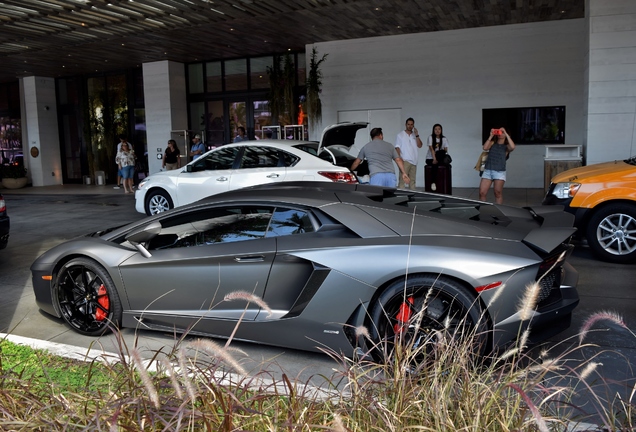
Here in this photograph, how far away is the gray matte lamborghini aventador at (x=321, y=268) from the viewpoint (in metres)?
3.78

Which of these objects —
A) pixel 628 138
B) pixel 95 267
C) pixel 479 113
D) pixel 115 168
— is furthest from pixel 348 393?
pixel 115 168

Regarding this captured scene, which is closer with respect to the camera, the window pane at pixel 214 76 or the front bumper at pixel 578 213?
the front bumper at pixel 578 213

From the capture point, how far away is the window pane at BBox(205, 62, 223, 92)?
22.5 m

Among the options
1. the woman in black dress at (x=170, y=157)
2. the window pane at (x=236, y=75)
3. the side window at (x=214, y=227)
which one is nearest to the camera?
the side window at (x=214, y=227)

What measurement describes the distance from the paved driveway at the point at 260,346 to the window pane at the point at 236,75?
10.8 m

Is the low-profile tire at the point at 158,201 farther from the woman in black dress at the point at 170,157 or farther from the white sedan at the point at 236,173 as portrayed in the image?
the woman in black dress at the point at 170,157

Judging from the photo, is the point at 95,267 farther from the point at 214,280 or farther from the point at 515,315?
the point at 515,315

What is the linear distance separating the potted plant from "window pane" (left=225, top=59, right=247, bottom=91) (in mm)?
10183

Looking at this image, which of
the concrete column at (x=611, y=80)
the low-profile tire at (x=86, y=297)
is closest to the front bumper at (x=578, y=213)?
the concrete column at (x=611, y=80)

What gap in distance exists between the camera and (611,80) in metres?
11.2

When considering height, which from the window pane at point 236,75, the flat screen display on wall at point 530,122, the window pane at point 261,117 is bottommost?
the flat screen display on wall at point 530,122

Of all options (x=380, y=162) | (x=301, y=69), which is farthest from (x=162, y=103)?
(x=380, y=162)

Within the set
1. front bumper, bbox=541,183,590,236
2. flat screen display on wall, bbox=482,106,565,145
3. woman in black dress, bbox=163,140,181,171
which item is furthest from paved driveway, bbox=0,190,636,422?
flat screen display on wall, bbox=482,106,565,145

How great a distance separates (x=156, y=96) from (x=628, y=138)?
16.8 m
